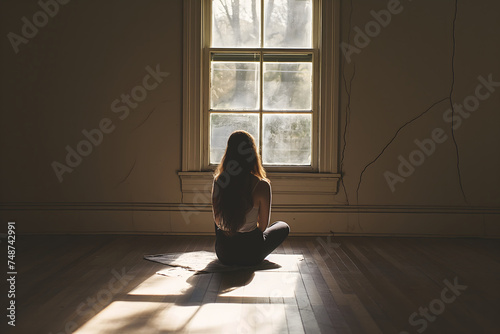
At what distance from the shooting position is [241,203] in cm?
266

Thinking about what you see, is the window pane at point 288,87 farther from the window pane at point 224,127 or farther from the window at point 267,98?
the window pane at point 224,127

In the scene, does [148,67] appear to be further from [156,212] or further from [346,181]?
[346,181]

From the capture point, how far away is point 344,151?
380 centimetres

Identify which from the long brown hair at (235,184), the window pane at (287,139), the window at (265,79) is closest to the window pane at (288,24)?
the window at (265,79)

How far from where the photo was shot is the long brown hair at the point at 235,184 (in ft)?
8.71

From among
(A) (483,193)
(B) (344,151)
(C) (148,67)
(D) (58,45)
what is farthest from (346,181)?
(D) (58,45)

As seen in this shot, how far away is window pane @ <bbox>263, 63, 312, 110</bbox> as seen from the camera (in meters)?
3.86

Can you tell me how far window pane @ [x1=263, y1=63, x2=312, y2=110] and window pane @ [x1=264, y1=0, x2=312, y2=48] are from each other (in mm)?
180

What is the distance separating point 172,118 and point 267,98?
2.59 ft

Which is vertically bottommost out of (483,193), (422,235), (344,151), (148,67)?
(422,235)

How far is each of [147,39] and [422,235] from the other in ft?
8.88

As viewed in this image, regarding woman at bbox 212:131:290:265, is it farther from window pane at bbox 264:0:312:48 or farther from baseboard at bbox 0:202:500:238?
window pane at bbox 264:0:312:48

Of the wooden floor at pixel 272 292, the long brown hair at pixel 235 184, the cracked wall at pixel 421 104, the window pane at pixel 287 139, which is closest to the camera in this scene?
the wooden floor at pixel 272 292

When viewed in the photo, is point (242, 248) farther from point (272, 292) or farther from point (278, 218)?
point (278, 218)
